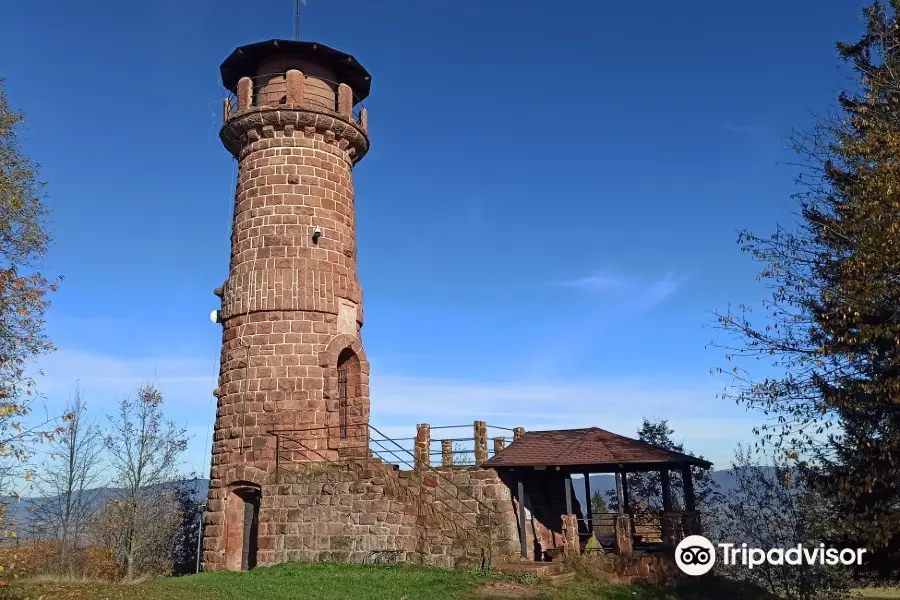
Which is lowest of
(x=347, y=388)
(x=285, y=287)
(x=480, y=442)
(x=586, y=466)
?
(x=586, y=466)

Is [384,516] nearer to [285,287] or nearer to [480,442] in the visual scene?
[480,442]

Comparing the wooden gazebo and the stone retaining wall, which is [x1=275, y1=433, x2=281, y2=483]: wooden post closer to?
the wooden gazebo

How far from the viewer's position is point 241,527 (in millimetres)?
16328

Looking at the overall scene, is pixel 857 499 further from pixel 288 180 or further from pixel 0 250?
pixel 0 250

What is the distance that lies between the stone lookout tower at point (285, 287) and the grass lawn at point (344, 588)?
3.10 metres

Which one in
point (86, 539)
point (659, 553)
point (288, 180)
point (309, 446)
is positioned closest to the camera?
point (659, 553)

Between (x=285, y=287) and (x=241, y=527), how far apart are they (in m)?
6.10

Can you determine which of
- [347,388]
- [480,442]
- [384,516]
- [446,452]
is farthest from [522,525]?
[347,388]

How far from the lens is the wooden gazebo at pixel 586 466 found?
1471cm

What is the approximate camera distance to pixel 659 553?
14.2 metres

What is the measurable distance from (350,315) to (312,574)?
22.6 feet

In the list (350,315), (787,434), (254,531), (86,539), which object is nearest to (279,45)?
(350,315)

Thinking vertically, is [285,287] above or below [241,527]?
above

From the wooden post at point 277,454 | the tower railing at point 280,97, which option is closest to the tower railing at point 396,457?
the wooden post at point 277,454
